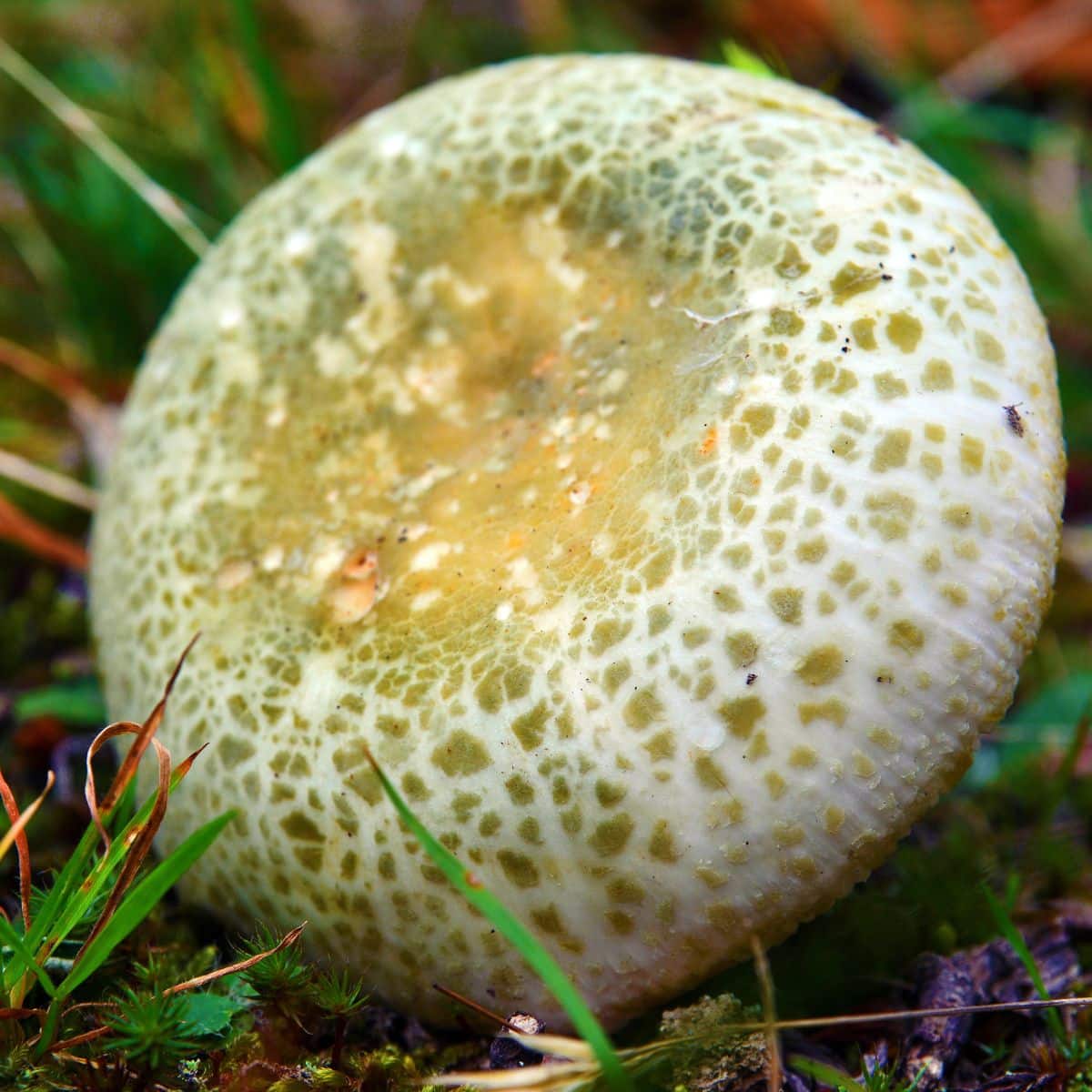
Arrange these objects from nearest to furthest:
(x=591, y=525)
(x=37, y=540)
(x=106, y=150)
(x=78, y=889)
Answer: (x=78, y=889) < (x=591, y=525) < (x=37, y=540) < (x=106, y=150)

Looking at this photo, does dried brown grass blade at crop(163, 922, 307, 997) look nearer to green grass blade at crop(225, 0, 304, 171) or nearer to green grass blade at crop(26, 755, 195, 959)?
green grass blade at crop(26, 755, 195, 959)

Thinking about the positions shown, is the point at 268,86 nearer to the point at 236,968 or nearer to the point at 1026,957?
the point at 236,968

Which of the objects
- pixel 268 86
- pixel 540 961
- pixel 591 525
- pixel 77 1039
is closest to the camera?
pixel 540 961

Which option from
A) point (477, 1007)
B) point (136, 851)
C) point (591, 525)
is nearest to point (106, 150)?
point (591, 525)

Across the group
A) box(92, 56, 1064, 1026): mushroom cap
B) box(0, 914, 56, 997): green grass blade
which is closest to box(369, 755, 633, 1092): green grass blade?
box(92, 56, 1064, 1026): mushroom cap

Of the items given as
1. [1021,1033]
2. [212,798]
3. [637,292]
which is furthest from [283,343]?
[1021,1033]

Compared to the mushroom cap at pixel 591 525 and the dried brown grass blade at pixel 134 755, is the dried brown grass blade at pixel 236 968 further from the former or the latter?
the dried brown grass blade at pixel 134 755
